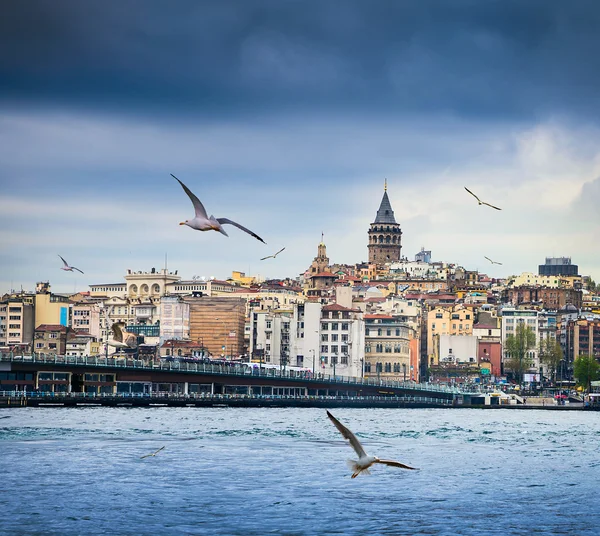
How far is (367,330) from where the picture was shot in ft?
A: 506

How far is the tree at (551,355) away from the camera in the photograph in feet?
541

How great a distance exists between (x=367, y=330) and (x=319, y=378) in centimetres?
3260

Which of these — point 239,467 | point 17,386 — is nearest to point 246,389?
point 17,386

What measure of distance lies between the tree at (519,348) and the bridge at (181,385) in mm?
36327

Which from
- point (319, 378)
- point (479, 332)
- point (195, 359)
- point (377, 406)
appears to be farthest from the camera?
Answer: point (479, 332)

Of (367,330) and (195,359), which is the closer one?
(195,359)

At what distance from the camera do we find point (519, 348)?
534ft

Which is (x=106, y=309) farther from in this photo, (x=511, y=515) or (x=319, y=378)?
(x=511, y=515)

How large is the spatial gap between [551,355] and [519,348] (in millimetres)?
5234

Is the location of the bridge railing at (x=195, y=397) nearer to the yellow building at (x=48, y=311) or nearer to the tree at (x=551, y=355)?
the tree at (x=551, y=355)

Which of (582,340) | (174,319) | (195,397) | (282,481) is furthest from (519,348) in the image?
(282,481)

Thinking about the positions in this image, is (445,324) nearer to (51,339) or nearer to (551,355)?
(551,355)

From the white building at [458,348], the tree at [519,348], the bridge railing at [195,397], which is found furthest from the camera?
the white building at [458,348]

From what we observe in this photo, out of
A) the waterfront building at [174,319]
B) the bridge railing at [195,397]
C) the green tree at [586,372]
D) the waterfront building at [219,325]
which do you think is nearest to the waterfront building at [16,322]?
the waterfront building at [174,319]
